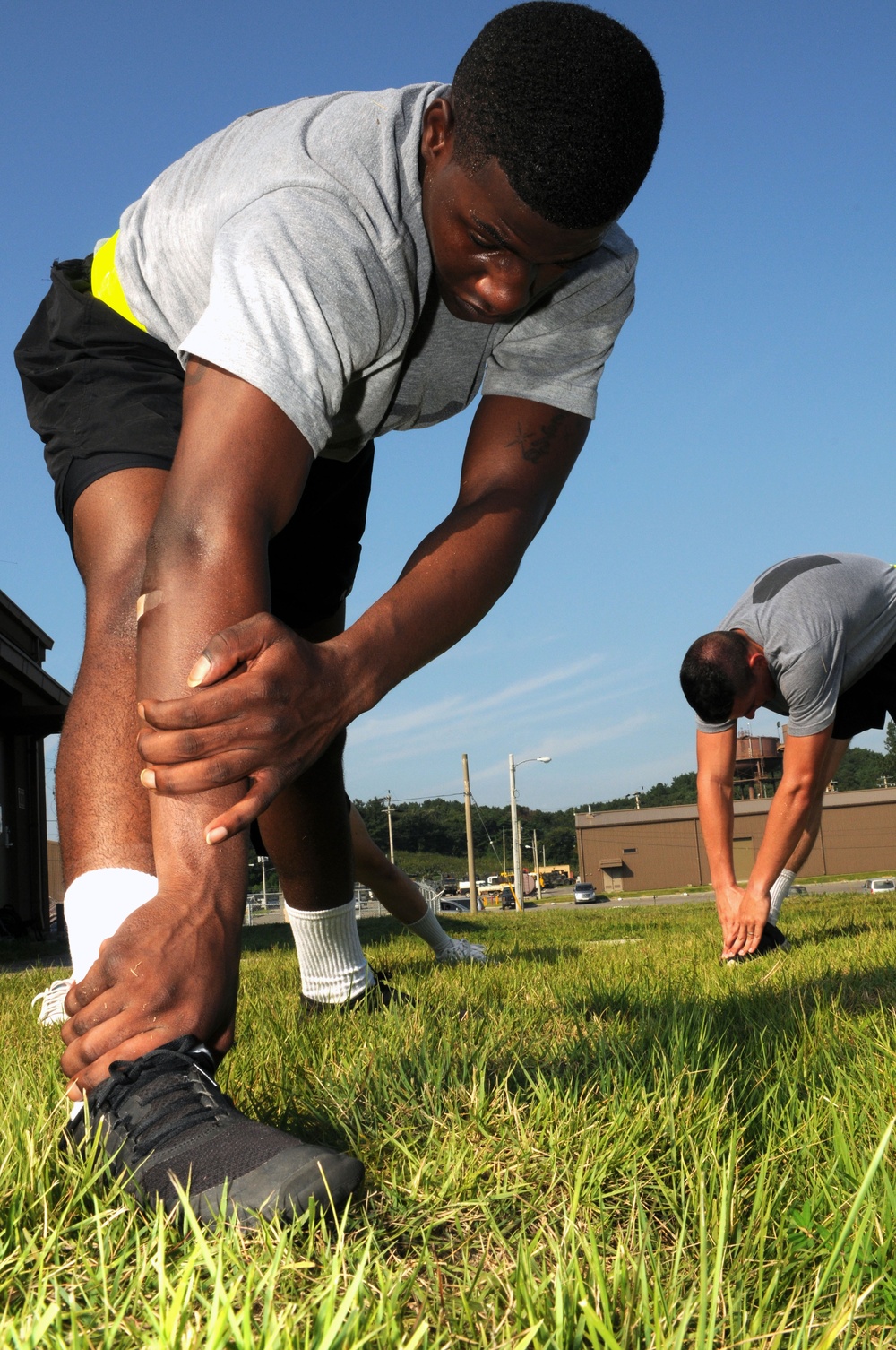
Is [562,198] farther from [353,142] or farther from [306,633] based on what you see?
[306,633]

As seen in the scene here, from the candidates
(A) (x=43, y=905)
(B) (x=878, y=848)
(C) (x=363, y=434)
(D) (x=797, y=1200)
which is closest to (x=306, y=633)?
(C) (x=363, y=434)

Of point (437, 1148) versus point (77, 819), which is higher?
point (77, 819)

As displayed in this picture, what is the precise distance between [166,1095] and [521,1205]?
457 millimetres

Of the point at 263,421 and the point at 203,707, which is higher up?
the point at 263,421

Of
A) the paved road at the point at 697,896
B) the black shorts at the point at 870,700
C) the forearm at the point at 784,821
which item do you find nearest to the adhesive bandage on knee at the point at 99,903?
the forearm at the point at 784,821

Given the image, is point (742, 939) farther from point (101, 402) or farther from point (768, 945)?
point (101, 402)

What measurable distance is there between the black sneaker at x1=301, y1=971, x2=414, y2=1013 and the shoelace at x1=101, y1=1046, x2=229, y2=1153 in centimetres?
149

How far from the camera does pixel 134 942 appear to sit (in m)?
1.34

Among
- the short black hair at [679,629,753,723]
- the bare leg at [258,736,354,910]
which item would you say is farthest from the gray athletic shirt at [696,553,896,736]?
the bare leg at [258,736,354,910]

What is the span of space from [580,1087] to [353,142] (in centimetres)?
165

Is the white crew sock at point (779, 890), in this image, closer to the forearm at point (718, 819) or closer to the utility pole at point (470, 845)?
the forearm at point (718, 819)

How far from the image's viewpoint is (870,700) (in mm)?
5805

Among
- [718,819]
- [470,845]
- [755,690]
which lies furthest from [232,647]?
[470,845]

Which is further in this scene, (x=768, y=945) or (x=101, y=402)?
(x=768, y=945)
